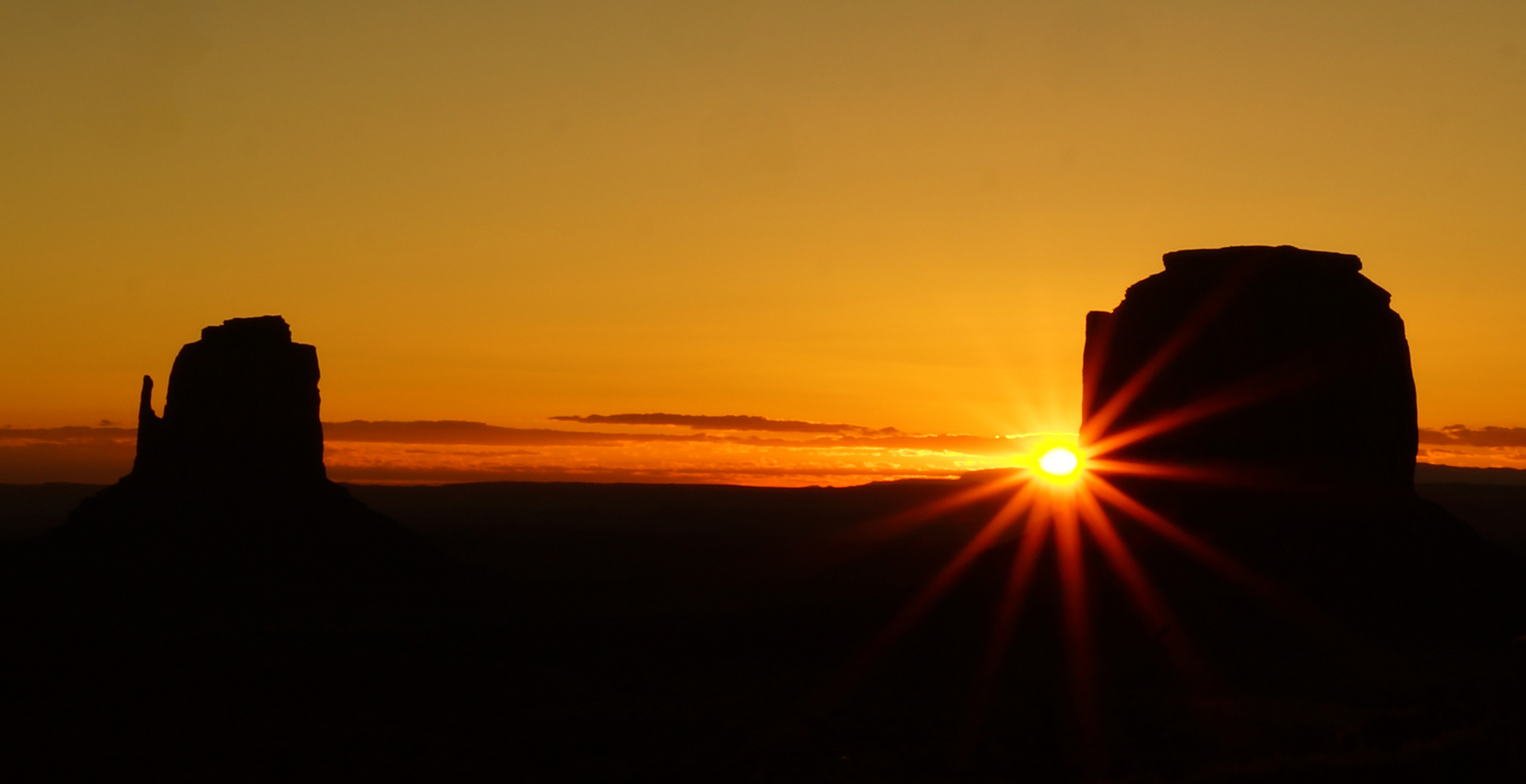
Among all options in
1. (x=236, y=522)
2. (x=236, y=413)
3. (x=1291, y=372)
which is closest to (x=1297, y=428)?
(x=1291, y=372)

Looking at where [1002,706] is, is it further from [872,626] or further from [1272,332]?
[1272,332]

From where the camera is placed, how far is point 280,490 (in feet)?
240

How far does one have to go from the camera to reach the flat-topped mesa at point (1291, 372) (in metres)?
41.3

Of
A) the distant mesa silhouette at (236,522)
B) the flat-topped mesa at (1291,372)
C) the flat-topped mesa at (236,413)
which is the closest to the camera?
A: the flat-topped mesa at (1291,372)

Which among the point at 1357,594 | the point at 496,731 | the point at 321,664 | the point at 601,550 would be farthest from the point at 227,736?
the point at 601,550

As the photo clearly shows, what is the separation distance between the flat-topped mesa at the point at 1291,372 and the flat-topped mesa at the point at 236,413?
154 ft

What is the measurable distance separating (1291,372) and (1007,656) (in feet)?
39.5

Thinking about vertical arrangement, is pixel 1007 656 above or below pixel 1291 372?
below

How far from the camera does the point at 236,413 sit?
73.1 metres

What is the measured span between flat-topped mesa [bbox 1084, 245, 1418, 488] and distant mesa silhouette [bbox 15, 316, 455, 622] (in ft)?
122

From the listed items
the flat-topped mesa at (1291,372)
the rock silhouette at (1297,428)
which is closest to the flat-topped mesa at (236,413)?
the rock silhouette at (1297,428)

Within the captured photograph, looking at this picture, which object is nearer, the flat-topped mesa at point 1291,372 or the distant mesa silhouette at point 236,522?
the flat-topped mesa at point 1291,372

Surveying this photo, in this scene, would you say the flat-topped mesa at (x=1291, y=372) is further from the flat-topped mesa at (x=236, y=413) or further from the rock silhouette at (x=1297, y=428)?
the flat-topped mesa at (x=236, y=413)

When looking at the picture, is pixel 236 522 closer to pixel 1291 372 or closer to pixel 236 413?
pixel 236 413
